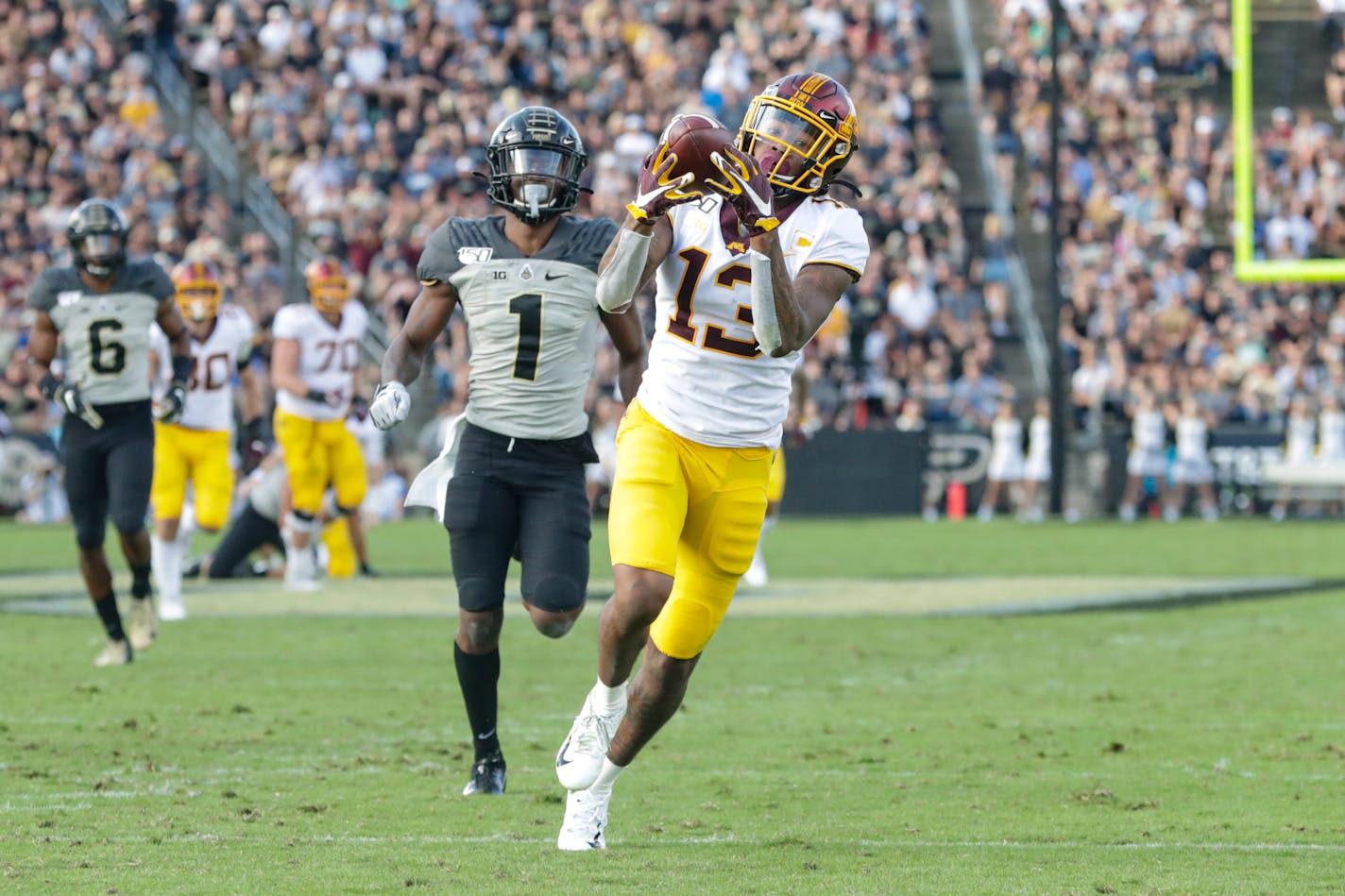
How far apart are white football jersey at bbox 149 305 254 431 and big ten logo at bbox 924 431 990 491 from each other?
475 inches

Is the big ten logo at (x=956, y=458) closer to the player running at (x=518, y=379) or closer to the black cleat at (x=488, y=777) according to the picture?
the player running at (x=518, y=379)

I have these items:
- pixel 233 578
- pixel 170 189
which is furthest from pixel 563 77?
pixel 233 578

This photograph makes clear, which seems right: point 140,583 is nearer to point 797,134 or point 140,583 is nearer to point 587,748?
point 587,748

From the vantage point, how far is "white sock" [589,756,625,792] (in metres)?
5.40

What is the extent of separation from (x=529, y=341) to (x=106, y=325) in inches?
142

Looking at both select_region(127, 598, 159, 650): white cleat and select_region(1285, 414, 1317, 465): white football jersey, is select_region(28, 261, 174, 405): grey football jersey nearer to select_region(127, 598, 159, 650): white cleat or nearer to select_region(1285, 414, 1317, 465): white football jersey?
select_region(127, 598, 159, 650): white cleat

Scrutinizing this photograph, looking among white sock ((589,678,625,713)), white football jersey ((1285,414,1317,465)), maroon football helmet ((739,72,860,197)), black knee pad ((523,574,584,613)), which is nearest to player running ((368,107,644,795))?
black knee pad ((523,574,584,613))

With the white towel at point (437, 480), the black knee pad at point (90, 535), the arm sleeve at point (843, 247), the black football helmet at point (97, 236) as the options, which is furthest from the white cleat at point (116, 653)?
the arm sleeve at point (843, 247)

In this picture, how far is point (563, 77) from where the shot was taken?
26109 millimetres

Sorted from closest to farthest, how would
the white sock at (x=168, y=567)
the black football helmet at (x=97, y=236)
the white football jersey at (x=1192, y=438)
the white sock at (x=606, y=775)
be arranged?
1. the white sock at (x=606, y=775)
2. the black football helmet at (x=97, y=236)
3. the white sock at (x=168, y=567)
4. the white football jersey at (x=1192, y=438)

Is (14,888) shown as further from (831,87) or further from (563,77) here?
(563,77)

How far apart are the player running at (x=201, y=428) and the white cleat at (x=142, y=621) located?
1522 mm

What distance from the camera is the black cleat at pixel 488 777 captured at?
243 inches

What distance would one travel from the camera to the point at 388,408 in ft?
19.4
